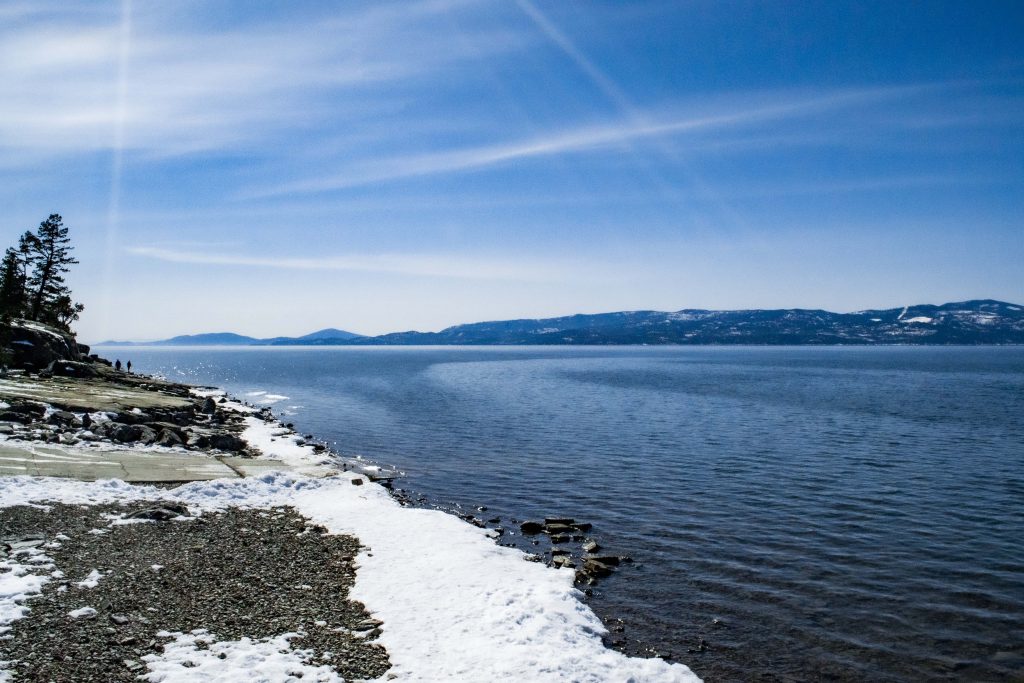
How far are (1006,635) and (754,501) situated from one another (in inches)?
557

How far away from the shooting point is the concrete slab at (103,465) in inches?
1088

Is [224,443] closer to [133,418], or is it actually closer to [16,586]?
[133,418]

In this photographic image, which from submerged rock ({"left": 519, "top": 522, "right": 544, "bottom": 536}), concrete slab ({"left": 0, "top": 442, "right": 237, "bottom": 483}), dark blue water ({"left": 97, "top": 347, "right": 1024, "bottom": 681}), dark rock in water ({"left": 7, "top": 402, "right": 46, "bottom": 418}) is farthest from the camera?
dark rock in water ({"left": 7, "top": 402, "right": 46, "bottom": 418})

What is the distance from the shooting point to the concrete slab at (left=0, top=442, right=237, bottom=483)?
27.6 metres

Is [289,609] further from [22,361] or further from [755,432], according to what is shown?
[22,361]

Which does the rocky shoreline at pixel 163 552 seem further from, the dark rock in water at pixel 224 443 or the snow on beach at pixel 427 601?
the snow on beach at pixel 427 601

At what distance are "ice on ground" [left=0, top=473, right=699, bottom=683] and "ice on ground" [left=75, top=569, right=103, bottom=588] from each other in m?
5.37

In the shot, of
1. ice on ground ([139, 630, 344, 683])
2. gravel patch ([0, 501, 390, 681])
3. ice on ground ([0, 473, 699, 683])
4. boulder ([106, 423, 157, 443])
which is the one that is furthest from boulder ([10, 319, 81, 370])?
ice on ground ([139, 630, 344, 683])

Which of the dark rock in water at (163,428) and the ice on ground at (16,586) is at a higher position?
the ice on ground at (16,586)

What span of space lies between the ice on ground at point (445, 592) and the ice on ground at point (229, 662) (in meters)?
0.27

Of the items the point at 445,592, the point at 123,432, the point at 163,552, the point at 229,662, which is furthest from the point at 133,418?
the point at 229,662

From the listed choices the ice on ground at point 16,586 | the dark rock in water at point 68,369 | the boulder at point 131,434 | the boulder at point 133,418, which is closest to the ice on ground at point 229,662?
the ice on ground at point 16,586

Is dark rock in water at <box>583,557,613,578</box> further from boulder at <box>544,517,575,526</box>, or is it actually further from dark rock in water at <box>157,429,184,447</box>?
dark rock in water at <box>157,429,184,447</box>

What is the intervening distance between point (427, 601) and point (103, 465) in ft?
74.2
